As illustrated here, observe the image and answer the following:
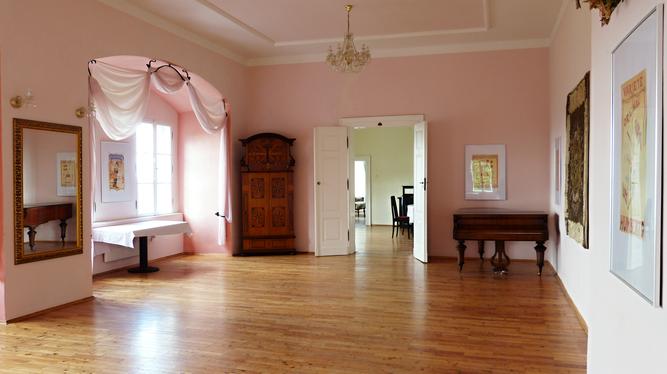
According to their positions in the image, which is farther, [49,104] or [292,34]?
[292,34]

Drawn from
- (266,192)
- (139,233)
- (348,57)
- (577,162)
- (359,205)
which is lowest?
(359,205)

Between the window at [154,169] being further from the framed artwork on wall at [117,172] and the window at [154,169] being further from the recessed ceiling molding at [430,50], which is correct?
the recessed ceiling molding at [430,50]

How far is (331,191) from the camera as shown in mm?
8852

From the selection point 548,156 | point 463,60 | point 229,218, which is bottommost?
point 229,218

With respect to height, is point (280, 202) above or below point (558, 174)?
below

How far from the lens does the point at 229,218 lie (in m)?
8.82

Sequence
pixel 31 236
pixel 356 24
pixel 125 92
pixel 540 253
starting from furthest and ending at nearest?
pixel 356 24 → pixel 540 253 → pixel 125 92 → pixel 31 236

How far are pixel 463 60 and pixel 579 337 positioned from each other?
5.37 meters

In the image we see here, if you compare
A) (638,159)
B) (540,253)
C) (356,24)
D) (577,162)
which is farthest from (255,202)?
(638,159)

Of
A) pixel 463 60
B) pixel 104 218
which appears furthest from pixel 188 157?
pixel 463 60

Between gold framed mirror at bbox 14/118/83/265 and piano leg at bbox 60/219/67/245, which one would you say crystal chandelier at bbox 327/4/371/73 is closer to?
gold framed mirror at bbox 14/118/83/265

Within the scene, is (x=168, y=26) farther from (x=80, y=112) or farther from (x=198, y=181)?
(x=198, y=181)

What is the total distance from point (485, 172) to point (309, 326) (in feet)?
15.8

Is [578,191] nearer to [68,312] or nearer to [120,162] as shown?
[68,312]
